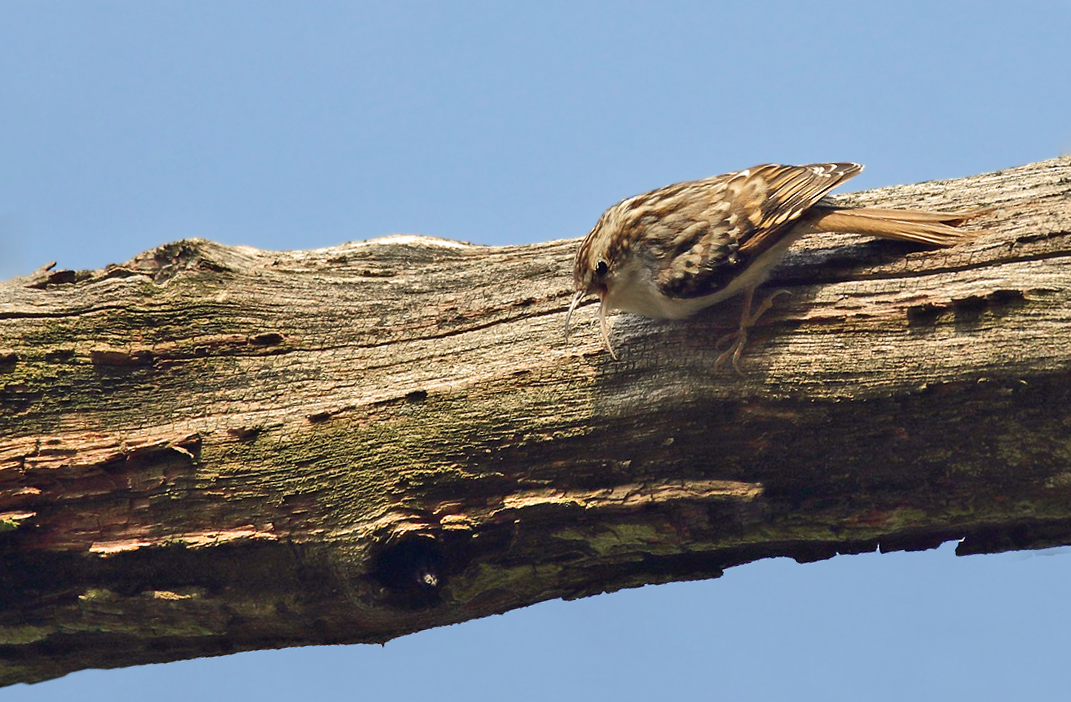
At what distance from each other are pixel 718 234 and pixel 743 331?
1.23ft

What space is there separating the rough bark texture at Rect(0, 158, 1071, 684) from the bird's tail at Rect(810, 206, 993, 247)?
7 centimetres

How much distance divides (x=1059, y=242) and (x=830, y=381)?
34.9 inches

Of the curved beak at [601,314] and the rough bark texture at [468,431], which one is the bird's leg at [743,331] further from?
the curved beak at [601,314]

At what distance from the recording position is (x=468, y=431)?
353 centimetres

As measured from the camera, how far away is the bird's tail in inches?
131

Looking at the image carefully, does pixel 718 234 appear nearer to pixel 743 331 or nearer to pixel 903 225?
pixel 743 331

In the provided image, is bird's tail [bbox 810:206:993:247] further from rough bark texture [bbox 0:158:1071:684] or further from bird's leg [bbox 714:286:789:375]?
bird's leg [bbox 714:286:789:375]

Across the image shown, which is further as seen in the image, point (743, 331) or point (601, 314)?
point (601, 314)

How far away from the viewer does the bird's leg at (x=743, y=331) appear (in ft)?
11.0

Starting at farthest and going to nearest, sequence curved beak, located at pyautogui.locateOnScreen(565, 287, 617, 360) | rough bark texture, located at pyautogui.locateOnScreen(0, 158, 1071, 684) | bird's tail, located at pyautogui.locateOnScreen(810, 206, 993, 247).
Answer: curved beak, located at pyautogui.locateOnScreen(565, 287, 617, 360), bird's tail, located at pyautogui.locateOnScreen(810, 206, 993, 247), rough bark texture, located at pyautogui.locateOnScreen(0, 158, 1071, 684)

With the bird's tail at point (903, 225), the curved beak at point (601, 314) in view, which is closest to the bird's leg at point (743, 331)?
the bird's tail at point (903, 225)

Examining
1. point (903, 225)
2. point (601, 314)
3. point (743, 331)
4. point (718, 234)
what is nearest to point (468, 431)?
point (601, 314)

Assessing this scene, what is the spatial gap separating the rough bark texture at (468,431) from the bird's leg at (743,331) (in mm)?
42

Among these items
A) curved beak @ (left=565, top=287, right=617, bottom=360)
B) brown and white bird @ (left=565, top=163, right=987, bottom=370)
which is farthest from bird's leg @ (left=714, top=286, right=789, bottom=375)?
curved beak @ (left=565, top=287, right=617, bottom=360)
